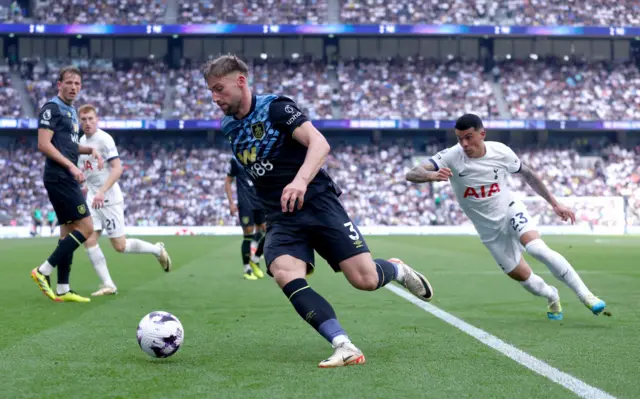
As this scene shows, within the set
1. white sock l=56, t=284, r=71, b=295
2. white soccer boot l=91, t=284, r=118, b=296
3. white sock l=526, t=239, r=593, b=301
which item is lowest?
white soccer boot l=91, t=284, r=118, b=296

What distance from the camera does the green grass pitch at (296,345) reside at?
4.32 meters

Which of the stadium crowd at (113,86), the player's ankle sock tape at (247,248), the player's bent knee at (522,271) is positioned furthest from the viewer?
the stadium crowd at (113,86)

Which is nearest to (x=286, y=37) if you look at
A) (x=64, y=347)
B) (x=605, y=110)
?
(x=605, y=110)

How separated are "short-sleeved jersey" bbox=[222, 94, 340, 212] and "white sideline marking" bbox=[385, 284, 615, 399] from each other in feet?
5.47

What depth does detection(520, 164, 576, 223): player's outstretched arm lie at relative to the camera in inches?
296

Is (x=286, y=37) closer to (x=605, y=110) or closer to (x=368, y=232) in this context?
(x=368, y=232)

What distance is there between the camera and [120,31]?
4522cm

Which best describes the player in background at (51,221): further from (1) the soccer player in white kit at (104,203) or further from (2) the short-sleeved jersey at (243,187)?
(1) the soccer player in white kit at (104,203)

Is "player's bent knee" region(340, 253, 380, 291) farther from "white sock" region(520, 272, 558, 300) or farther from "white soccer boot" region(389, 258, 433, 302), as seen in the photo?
"white sock" region(520, 272, 558, 300)

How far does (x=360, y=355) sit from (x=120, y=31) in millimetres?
42959

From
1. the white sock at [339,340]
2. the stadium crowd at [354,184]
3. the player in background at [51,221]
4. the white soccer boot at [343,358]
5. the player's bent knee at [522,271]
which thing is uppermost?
the white sock at [339,340]

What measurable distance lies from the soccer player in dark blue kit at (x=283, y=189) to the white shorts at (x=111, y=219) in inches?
209

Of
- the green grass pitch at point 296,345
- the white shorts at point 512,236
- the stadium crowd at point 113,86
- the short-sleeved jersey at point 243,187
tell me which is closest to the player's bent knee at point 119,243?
the green grass pitch at point 296,345

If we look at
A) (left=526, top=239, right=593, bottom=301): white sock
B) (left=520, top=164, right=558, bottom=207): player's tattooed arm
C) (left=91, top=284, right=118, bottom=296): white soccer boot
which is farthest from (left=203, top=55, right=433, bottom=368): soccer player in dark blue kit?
(left=91, top=284, right=118, bottom=296): white soccer boot
